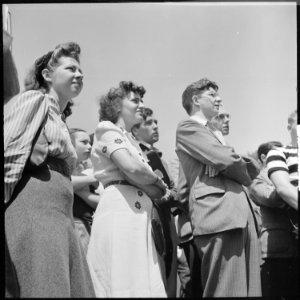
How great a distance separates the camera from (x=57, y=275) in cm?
213

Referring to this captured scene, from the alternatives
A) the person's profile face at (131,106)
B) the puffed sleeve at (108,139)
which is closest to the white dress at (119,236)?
the puffed sleeve at (108,139)

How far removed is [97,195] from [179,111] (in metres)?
0.54

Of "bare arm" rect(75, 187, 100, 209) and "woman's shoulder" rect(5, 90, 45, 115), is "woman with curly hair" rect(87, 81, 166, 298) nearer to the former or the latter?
"bare arm" rect(75, 187, 100, 209)

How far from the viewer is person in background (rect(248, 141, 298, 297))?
2.90m

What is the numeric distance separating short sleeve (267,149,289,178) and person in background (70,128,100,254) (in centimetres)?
80

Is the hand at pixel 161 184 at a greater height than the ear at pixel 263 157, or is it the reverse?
the ear at pixel 263 157

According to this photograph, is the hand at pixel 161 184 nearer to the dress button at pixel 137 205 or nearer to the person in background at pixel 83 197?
the dress button at pixel 137 205

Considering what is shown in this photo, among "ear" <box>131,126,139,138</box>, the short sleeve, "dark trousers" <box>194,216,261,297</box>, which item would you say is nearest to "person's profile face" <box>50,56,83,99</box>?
"ear" <box>131,126,139,138</box>

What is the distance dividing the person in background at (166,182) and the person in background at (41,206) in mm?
557

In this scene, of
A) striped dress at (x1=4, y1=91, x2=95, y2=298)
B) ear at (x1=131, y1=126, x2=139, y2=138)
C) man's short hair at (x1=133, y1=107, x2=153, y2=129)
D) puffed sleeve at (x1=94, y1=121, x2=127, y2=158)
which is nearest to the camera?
striped dress at (x1=4, y1=91, x2=95, y2=298)

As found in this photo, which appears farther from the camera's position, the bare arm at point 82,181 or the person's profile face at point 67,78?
the bare arm at point 82,181

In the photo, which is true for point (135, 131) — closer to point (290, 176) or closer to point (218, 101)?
point (218, 101)

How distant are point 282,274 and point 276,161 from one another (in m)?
0.52

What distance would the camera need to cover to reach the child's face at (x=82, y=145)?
2816 mm
